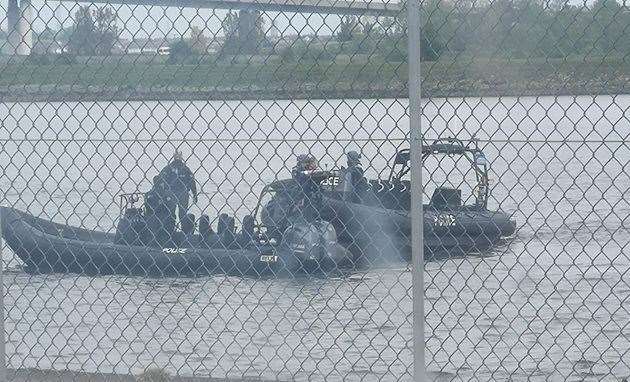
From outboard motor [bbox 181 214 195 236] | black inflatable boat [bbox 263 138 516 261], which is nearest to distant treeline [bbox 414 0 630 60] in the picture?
black inflatable boat [bbox 263 138 516 261]

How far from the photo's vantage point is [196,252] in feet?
39.4

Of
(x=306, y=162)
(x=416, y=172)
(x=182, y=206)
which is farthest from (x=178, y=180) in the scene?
(x=416, y=172)

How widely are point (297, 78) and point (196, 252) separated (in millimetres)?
6331

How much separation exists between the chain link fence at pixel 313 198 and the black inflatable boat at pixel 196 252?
0.17 ft

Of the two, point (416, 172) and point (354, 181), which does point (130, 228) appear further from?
point (416, 172)

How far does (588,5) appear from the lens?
190 inches

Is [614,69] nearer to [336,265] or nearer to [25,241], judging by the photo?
[336,265]

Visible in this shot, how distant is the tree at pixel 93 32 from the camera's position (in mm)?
5828

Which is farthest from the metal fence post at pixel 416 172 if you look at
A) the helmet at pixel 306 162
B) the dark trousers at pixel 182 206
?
the helmet at pixel 306 162

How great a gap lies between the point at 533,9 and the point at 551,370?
499cm

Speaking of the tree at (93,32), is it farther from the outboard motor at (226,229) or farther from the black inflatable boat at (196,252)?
the outboard motor at (226,229)

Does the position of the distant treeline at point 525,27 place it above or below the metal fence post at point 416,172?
above

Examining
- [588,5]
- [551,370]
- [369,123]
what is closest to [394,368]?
[551,370]

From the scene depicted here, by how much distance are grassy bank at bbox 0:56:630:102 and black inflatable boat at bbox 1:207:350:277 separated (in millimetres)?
4970
